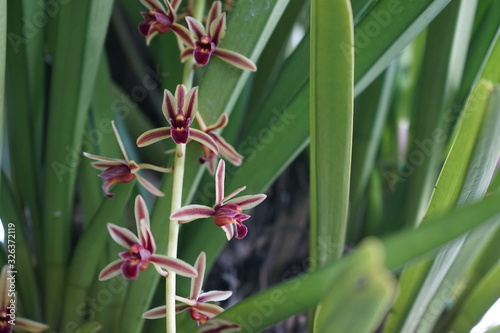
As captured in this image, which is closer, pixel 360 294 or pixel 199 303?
pixel 360 294

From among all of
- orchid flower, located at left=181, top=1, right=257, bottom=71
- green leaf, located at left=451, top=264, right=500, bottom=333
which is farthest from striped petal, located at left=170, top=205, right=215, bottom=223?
green leaf, located at left=451, top=264, right=500, bottom=333

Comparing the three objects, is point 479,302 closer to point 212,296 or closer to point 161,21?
point 212,296

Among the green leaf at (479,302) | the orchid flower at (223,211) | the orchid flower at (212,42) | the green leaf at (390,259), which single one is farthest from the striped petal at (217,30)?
the green leaf at (479,302)

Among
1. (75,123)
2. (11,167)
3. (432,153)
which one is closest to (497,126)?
(432,153)

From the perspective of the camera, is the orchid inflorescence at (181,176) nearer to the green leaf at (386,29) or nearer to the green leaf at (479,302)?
the green leaf at (386,29)

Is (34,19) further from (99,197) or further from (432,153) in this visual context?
(432,153)

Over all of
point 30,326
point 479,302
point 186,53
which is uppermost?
point 186,53

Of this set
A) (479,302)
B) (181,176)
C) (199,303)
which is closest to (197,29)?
(181,176)
